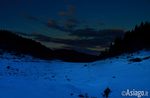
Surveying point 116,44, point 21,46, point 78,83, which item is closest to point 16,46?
point 21,46

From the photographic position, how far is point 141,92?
7.27 m

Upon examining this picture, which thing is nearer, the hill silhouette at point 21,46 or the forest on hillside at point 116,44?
the forest on hillside at point 116,44

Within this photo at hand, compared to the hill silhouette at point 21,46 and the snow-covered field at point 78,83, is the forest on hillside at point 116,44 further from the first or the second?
the snow-covered field at point 78,83

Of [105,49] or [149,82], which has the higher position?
[105,49]

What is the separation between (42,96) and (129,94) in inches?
312

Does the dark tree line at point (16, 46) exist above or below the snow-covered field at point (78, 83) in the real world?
above

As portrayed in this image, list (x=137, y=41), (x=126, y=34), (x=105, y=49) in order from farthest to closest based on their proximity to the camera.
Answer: (x=105, y=49) → (x=126, y=34) → (x=137, y=41)

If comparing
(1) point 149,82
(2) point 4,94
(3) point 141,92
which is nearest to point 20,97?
(2) point 4,94

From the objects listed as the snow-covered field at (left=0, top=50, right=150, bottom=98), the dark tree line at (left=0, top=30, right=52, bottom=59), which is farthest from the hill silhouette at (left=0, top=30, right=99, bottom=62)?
the snow-covered field at (left=0, top=50, right=150, bottom=98)

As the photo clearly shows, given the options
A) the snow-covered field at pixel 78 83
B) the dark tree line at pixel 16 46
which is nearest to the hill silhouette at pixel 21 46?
the dark tree line at pixel 16 46

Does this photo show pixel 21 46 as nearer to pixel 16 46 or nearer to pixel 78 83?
pixel 16 46

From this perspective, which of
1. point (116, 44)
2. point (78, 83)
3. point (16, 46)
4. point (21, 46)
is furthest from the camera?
point (21, 46)

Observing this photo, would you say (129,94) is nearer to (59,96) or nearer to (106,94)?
(106,94)

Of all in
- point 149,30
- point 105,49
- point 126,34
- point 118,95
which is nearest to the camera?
point 118,95
